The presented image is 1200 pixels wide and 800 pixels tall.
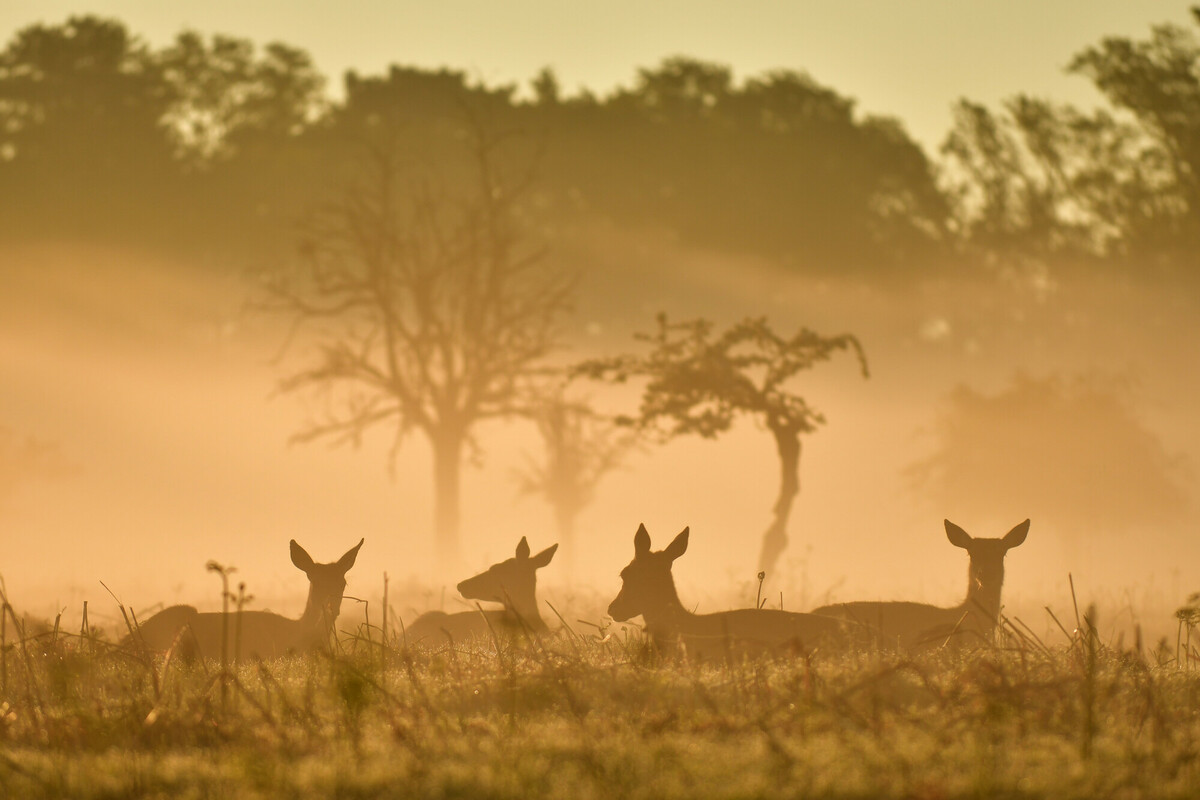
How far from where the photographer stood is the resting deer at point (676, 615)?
28.8 ft

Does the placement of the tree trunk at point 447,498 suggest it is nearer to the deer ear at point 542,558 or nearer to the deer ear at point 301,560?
the deer ear at point 542,558

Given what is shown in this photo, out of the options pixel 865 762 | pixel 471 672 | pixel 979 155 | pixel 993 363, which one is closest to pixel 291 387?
pixel 471 672

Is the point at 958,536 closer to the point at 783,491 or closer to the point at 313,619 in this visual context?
the point at 313,619

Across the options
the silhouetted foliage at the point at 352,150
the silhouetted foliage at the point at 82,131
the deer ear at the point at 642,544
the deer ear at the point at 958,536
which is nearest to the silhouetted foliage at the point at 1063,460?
the silhouetted foliage at the point at 352,150

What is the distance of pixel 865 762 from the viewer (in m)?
5.51

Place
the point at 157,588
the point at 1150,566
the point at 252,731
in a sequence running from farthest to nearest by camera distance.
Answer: the point at 1150,566 < the point at 157,588 < the point at 252,731

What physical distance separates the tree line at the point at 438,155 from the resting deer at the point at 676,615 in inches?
1584

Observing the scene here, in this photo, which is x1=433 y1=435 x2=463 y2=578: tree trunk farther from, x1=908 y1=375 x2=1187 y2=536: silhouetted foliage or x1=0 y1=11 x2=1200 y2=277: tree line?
x1=0 y1=11 x2=1200 y2=277: tree line

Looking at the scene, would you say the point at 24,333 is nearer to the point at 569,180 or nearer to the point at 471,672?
the point at 569,180

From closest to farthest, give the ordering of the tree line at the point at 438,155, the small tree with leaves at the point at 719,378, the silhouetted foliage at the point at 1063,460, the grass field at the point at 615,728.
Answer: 1. the grass field at the point at 615,728
2. the small tree with leaves at the point at 719,378
3. the silhouetted foliage at the point at 1063,460
4. the tree line at the point at 438,155

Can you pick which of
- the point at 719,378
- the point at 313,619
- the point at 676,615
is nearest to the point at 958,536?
the point at 676,615

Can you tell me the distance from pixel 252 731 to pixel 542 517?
4651 centimetres

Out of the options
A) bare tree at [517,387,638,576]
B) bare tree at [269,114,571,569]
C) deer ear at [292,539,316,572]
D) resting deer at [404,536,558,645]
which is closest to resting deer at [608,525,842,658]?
resting deer at [404,536,558,645]

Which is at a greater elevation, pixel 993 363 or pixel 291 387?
pixel 993 363
